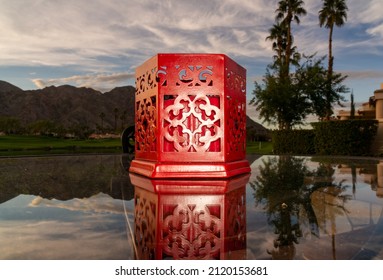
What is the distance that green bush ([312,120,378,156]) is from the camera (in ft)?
50.5

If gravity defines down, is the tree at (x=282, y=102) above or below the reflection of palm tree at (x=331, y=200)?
above

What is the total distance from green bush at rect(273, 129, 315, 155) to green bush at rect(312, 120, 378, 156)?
1096 mm

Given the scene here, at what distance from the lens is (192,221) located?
314cm

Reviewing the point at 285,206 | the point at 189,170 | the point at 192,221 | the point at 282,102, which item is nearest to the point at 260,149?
the point at 282,102

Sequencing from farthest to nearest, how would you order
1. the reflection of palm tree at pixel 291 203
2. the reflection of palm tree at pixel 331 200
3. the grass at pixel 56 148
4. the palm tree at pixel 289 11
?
the palm tree at pixel 289 11 < the grass at pixel 56 148 < the reflection of palm tree at pixel 331 200 < the reflection of palm tree at pixel 291 203

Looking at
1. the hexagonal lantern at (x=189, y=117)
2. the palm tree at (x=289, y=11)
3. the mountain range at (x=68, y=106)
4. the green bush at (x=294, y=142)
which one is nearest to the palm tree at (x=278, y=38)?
the palm tree at (x=289, y=11)

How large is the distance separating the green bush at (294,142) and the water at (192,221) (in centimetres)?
1176

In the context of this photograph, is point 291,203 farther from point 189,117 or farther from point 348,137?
point 348,137

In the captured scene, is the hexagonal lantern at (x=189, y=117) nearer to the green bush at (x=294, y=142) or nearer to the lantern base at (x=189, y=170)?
the lantern base at (x=189, y=170)

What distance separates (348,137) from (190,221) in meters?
14.0

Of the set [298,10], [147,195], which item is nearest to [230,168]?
[147,195]

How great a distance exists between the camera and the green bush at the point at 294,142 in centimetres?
1709

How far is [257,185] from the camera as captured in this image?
5551 millimetres

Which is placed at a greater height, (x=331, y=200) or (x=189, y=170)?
(x=189, y=170)
